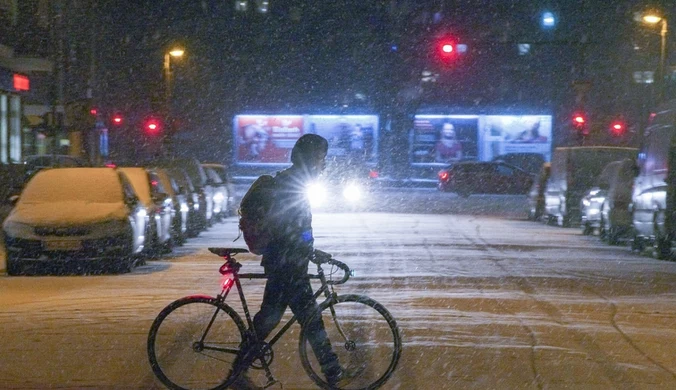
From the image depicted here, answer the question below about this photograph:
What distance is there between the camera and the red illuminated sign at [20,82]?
1403 inches

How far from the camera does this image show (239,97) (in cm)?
6606

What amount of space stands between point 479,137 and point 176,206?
138 feet

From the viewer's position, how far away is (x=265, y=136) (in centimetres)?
6438

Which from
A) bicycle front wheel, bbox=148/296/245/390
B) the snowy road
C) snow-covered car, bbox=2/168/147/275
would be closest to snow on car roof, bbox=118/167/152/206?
the snowy road

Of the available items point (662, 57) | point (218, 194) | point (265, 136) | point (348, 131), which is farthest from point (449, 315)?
point (265, 136)

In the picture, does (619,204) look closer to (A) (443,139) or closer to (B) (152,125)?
(B) (152,125)

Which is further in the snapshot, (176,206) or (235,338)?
(176,206)

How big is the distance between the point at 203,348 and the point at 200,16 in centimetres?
6264

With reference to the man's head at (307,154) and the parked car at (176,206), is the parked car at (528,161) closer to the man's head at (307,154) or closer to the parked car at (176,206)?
the parked car at (176,206)

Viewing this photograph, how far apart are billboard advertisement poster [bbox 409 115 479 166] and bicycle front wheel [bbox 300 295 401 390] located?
54325mm

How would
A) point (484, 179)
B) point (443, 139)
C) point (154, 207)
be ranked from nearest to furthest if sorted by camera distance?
point (154, 207)
point (484, 179)
point (443, 139)

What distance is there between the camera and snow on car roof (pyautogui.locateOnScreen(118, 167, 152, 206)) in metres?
19.3

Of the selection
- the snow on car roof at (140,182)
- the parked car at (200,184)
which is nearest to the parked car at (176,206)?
the snow on car roof at (140,182)

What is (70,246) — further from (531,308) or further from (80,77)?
(80,77)
